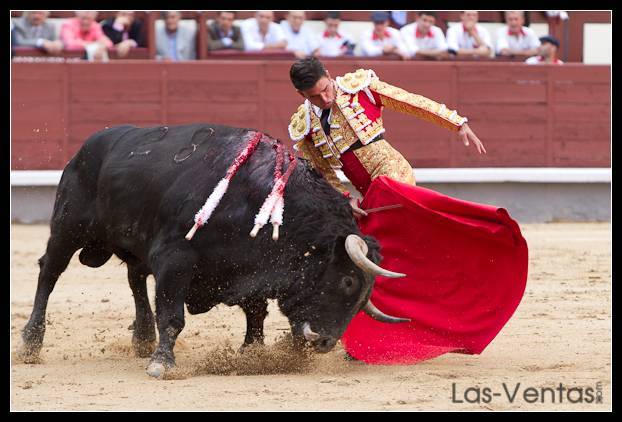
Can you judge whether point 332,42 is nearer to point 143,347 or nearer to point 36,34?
point 36,34

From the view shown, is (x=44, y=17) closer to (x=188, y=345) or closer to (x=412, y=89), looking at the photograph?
(x=412, y=89)

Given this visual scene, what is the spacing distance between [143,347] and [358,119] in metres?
1.36

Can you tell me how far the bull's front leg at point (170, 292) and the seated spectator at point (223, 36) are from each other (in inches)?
229

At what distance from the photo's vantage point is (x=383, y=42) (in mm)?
10391

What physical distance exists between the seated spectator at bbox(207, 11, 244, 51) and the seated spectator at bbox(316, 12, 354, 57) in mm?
673

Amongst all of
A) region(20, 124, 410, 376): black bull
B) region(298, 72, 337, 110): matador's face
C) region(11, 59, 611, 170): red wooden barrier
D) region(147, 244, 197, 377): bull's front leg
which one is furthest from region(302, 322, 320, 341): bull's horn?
region(11, 59, 611, 170): red wooden barrier

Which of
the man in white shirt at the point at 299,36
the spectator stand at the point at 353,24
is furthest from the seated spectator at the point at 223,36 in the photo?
the man in white shirt at the point at 299,36

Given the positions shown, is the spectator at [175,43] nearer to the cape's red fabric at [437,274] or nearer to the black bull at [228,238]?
the black bull at [228,238]

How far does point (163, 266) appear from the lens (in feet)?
15.2

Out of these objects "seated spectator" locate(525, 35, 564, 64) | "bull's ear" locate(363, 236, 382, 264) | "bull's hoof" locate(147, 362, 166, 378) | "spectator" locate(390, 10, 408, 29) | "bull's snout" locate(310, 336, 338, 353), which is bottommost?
"bull's hoof" locate(147, 362, 166, 378)

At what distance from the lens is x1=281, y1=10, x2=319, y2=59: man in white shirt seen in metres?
10.1

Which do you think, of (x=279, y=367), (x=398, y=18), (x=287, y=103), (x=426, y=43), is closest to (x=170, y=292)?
(x=279, y=367)

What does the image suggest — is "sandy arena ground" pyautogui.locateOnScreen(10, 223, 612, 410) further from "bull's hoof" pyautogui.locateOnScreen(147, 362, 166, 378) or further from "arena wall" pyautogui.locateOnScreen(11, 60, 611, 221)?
"arena wall" pyautogui.locateOnScreen(11, 60, 611, 221)

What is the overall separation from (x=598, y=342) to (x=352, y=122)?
1.44m
